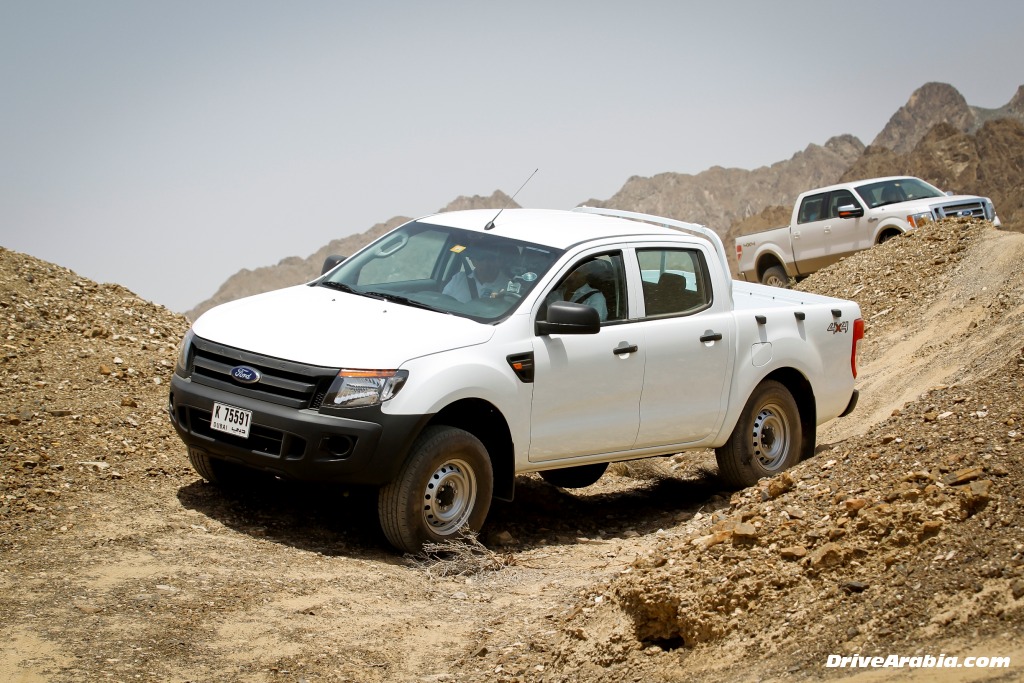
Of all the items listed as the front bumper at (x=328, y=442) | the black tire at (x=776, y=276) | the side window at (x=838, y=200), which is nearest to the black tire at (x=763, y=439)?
Result: the front bumper at (x=328, y=442)

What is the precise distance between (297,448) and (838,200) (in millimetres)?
17421

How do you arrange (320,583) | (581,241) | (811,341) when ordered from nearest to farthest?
(320,583) < (581,241) < (811,341)

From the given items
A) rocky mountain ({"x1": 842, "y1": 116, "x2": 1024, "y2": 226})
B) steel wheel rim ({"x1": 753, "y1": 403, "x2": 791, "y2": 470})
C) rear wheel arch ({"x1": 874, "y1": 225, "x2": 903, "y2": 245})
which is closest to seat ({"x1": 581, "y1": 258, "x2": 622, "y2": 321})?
steel wheel rim ({"x1": 753, "y1": 403, "x2": 791, "y2": 470})

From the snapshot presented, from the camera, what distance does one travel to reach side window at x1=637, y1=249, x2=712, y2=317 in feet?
27.7

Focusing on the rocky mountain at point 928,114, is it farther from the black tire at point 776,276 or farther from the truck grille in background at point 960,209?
the truck grille in background at point 960,209

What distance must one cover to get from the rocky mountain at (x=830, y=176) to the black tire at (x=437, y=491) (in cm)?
4310

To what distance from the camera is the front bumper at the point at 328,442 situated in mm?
6824

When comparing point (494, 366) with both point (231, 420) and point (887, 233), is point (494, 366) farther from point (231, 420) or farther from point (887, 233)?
point (887, 233)

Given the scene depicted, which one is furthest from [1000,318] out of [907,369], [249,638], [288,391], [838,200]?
[249,638]

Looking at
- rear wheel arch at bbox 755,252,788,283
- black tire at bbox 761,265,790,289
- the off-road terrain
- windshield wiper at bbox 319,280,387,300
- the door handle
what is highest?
rear wheel arch at bbox 755,252,788,283

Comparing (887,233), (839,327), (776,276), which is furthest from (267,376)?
(776,276)

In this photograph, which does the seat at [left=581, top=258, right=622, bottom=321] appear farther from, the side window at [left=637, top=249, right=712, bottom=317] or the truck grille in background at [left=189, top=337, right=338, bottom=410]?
the truck grille in background at [left=189, top=337, right=338, bottom=410]

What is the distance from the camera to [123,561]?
670 centimetres

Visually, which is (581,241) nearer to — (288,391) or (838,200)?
(288,391)
